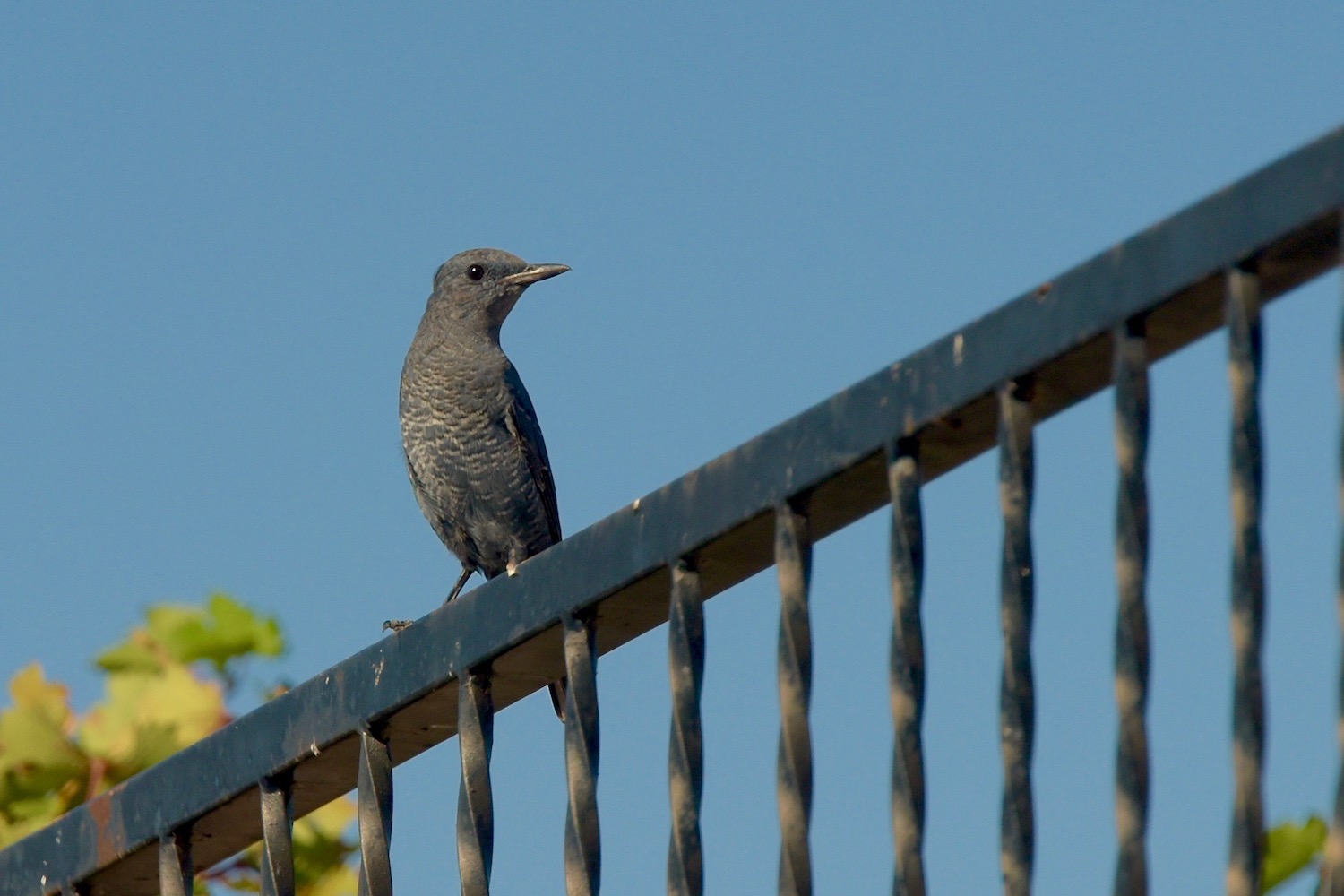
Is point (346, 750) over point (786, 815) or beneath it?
over

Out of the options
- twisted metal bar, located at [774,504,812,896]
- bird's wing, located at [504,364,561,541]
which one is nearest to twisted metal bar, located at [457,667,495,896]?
twisted metal bar, located at [774,504,812,896]

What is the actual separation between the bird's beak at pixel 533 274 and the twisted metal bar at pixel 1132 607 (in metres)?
5.16

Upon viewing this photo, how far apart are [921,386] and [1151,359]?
0.81 ft

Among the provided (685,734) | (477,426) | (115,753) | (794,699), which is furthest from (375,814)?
(477,426)

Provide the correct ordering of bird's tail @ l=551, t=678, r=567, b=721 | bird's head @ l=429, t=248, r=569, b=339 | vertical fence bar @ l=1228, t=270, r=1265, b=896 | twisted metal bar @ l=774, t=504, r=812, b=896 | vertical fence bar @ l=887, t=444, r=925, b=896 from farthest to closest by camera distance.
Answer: bird's head @ l=429, t=248, r=569, b=339 → bird's tail @ l=551, t=678, r=567, b=721 → twisted metal bar @ l=774, t=504, r=812, b=896 → vertical fence bar @ l=887, t=444, r=925, b=896 → vertical fence bar @ l=1228, t=270, r=1265, b=896

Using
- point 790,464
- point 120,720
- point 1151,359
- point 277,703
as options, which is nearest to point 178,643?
point 120,720

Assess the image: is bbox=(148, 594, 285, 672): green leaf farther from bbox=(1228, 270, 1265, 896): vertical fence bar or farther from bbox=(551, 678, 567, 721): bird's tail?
bbox=(1228, 270, 1265, 896): vertical fence bar

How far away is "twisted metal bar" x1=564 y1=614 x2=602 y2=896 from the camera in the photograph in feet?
7.48

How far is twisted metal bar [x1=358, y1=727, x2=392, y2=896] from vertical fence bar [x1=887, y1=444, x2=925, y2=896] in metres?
0.85

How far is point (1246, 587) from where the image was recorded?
1.67 meters

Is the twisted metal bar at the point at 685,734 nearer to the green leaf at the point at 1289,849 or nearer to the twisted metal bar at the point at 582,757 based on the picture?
the twisted metal bar at the point at 582,757

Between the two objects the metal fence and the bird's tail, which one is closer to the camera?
the metal fence

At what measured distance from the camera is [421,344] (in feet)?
23.4

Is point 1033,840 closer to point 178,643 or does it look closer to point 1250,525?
point 1250,525
